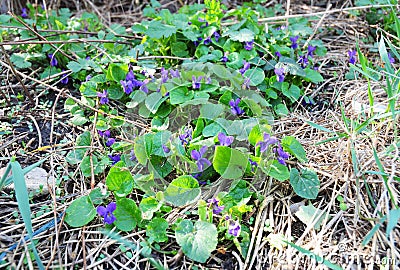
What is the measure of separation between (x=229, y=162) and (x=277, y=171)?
0.60 ft

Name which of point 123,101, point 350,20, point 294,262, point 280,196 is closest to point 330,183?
point 280,196

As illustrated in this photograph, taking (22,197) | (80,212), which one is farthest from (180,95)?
(22,197)

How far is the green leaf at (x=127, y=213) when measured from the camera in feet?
4.99

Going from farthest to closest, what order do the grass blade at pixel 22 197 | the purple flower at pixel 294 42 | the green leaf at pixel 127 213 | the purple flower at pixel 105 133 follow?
the purple flower at pixel 294 42 → the purple flower at pixel 105 133 → the green leaf at pixel 127 213 → the grass blade at pixel 22 197

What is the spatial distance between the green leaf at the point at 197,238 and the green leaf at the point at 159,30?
1029mm

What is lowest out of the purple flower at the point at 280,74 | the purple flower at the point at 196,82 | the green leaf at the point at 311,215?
the green leaf at the point at 311,215

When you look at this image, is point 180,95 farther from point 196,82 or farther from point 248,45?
point 248,45

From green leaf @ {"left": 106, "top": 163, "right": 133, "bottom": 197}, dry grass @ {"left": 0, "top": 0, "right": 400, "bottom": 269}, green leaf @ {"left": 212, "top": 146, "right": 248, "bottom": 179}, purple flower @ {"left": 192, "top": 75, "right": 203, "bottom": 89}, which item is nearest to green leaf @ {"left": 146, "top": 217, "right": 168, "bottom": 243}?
dry grass @ {"left": 0, "top": 0, "right": 400, "bottom": 269}

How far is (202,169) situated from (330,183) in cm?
48

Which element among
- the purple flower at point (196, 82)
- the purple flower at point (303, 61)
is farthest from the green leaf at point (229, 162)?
the purple flower at point (303, 61)

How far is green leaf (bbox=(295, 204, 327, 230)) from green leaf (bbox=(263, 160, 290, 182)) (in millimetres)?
126

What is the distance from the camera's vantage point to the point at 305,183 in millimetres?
1626

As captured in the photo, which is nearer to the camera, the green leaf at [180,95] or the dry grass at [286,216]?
the dry grass at [286,216]

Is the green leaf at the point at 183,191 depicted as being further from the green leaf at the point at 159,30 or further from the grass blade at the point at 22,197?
the green leaf at the point at 159,30
